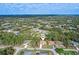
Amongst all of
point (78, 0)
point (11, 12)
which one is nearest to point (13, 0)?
point (11, 12)

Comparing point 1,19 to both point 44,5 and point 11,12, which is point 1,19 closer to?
point 11,12

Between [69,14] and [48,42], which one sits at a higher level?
[69,14]

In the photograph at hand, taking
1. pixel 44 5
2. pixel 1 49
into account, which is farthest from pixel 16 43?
pixel 44 5

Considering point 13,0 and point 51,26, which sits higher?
point 13,0

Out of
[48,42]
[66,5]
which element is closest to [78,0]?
[66,5]

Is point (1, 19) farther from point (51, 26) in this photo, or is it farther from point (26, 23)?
point (51, 26)

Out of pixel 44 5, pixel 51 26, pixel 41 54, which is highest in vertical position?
pixel 44 5

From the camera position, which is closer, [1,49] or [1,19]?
[1,49]

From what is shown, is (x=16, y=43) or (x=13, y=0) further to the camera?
(x=13, y=0)
